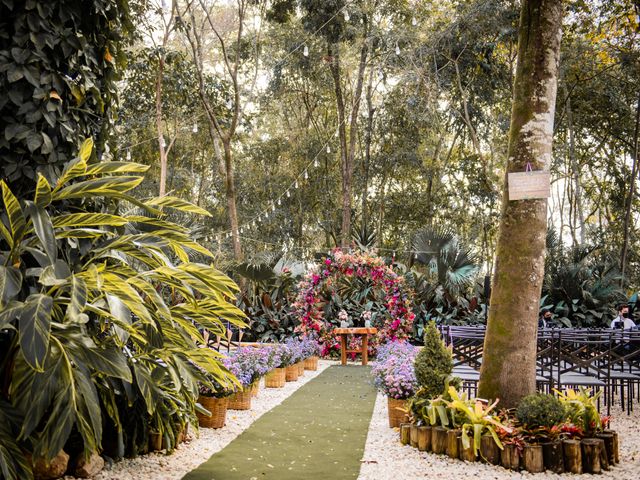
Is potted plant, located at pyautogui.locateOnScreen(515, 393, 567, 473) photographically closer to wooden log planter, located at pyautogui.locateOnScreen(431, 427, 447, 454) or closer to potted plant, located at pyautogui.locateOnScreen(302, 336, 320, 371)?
wooden log planter, located at pyautogui.locateOnScreen(431, 427, 447, 454)

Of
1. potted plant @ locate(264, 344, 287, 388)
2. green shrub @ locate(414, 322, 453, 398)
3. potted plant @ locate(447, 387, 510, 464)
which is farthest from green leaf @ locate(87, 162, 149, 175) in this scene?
potted plant @ locate(264, 344, 287, 388)

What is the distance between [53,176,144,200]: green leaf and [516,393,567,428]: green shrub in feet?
9.92

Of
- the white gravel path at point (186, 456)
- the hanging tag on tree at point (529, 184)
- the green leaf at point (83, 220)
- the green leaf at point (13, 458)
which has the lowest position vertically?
the white gravel path at point (186, 456)

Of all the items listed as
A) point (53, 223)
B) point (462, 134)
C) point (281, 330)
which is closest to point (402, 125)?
point (462, 134)

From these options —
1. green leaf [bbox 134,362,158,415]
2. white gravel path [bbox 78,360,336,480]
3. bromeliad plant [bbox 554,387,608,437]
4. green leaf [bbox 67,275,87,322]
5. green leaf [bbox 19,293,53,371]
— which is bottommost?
white gravel path [bbox 78,360,336,480]

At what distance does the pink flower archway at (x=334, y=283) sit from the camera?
1281 centimetres

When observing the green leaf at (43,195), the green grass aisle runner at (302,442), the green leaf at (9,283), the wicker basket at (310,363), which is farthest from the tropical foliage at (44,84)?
the wicker basket at (310,363)

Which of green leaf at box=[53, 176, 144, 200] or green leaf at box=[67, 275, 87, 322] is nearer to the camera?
green leaf at box=[67, 275, 87, 322]

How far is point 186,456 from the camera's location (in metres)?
4.64

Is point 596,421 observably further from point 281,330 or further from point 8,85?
point 281,330

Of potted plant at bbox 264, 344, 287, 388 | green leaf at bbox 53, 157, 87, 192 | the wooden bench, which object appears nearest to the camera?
green leaf at bbox 53, 157, 87, 192

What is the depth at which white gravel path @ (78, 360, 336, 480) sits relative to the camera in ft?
13.4

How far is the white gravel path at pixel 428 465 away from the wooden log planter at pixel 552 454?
0.06 meters

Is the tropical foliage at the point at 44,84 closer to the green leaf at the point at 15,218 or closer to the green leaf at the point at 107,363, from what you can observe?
the green leaf at the point at 15,218
